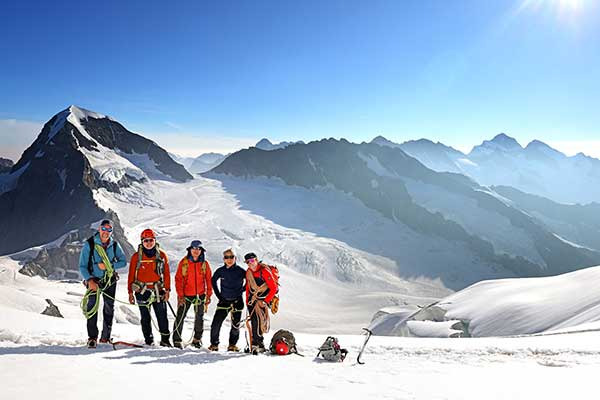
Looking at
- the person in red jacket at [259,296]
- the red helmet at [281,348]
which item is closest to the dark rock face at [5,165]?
the person in red jacket at [259,296]

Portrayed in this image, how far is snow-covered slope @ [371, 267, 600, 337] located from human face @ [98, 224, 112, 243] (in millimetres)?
12950

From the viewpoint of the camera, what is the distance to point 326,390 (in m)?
6.33

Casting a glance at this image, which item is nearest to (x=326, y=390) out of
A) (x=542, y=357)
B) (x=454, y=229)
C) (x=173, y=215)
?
(x=542, y=357)

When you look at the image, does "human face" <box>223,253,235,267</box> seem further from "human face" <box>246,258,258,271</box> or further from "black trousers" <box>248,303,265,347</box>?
"black trousers" <box>248,303,265,347</box>

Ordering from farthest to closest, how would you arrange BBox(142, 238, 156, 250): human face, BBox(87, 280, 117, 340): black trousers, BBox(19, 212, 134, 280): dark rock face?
BBox(19, 212, 134, 280): dark rock face → BBox(142, 238, 156, 250): human face → BBox(87, 280, 117, 340): black trousers

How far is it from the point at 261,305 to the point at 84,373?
4214 mm

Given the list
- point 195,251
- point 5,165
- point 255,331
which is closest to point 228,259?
point 195,251

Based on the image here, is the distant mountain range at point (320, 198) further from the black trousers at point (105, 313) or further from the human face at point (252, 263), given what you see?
the human face at point (252, 263)

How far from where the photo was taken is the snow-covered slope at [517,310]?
14508 millimetres

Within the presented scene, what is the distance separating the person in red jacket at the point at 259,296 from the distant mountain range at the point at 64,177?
7713 centimetres

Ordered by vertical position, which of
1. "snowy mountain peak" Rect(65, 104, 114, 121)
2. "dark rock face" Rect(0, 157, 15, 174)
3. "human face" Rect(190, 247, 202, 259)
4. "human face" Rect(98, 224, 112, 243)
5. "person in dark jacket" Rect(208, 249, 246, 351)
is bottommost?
"person in dark jacket" Rect(208, 249, 246, 351)

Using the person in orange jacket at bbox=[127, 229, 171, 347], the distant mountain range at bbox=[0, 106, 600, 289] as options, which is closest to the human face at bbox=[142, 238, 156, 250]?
the person in orange jacket at bbox=[127, 229, 171, 347]

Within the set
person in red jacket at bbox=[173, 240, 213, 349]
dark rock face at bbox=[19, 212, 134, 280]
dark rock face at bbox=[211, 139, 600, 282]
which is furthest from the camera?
dark rock face at bbox=[211, 139, 600, 282]

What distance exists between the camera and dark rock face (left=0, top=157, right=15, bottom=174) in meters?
114
